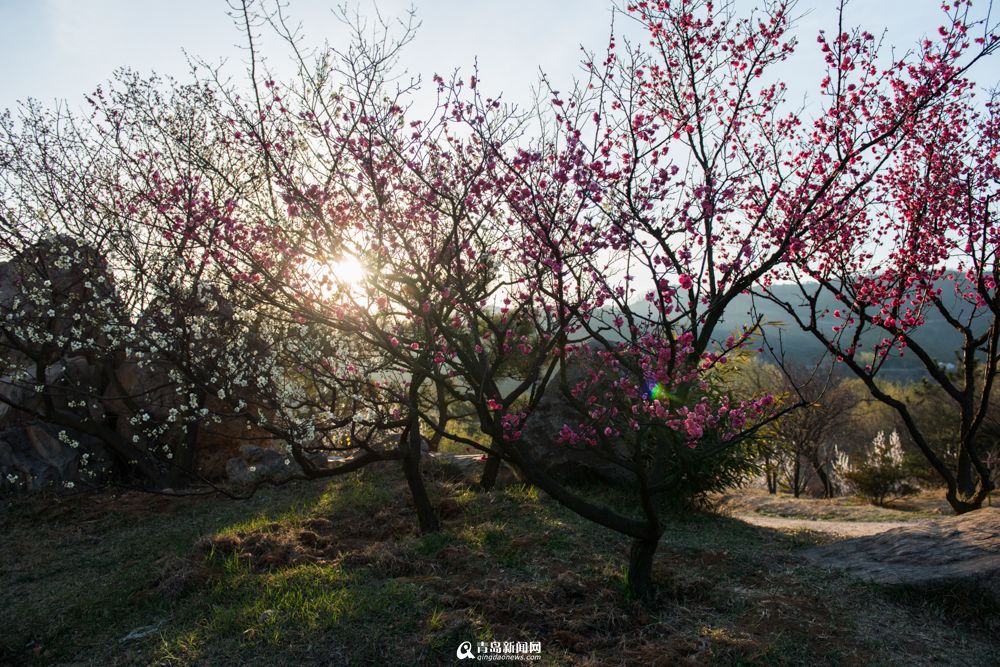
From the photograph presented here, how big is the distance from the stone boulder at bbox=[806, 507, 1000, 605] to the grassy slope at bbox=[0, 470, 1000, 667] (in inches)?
13.1

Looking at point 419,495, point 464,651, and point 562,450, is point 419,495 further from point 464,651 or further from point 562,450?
point 562,450

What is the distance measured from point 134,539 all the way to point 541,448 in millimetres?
6295

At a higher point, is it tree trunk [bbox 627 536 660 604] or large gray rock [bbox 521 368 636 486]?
large gray rock [bbox 521 368 636 486]

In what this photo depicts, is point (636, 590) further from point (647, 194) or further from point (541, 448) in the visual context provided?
point (541, 448)

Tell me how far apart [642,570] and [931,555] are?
10.2ft

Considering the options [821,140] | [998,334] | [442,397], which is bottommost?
[442,397]

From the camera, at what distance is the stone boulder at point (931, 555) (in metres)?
5.88

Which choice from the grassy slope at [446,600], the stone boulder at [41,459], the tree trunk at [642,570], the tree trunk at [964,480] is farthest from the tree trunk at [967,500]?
the stone boulder at [41,459]

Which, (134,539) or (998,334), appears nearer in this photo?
(134,539)

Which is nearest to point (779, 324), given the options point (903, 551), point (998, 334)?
point (903, 551)

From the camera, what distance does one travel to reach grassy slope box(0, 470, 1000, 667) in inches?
194

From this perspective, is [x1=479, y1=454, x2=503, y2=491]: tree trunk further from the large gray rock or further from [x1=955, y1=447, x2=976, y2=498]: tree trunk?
[x1=955, y1=447, x2=976, y2=498]: tree trunk

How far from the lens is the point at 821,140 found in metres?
7.53

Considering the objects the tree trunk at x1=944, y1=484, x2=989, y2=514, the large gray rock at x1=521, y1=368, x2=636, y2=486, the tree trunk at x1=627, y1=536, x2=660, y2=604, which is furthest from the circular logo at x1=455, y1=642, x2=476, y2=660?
the tree trunk at x1=944, y1=484, x2=989, y2=514
